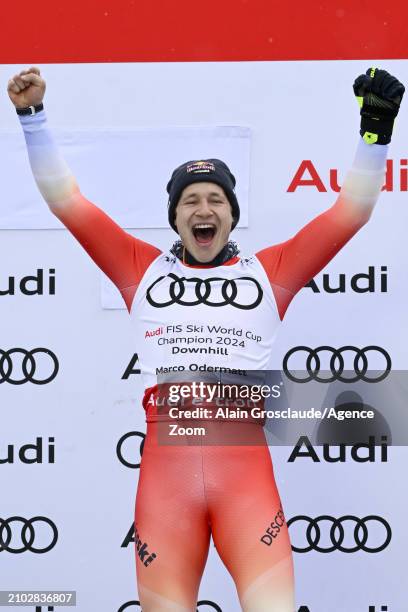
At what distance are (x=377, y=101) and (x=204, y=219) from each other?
55cm

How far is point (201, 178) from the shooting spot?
264 centimetres

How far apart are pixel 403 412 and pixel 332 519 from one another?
42 centimetres

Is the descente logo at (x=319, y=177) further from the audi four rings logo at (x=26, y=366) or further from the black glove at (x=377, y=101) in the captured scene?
the audi four rings logo at (x=26, y=366)

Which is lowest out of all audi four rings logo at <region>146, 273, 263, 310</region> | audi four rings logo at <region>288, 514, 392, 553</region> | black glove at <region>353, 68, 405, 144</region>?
audi four rings logo at <region>288, 514, 392, 553</region>

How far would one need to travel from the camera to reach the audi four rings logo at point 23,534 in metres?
3.22

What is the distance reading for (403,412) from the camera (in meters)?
3.17

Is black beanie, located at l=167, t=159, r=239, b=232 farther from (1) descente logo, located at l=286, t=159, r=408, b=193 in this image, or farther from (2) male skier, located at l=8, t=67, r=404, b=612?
(1) descente logo, located at l=286, t=159, r=408, b=193

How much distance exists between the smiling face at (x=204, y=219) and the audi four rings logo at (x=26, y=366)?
79cm

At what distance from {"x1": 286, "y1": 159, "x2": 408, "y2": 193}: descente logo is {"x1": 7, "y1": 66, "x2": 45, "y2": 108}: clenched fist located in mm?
950

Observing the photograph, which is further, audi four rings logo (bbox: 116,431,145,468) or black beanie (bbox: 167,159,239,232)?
audi four rings logo (bbox: 116,431,145,468)

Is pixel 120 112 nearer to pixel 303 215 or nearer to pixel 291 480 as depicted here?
pixel 303 215

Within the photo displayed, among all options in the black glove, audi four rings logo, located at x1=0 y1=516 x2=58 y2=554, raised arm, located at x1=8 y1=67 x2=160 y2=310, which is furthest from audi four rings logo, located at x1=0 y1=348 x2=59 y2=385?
the black glove

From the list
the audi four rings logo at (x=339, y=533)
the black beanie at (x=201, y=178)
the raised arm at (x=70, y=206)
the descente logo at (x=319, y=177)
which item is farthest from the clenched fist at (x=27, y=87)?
the audi four rings logo at (x=339, y=533)

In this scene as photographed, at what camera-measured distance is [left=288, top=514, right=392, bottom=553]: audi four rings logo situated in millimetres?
3180
